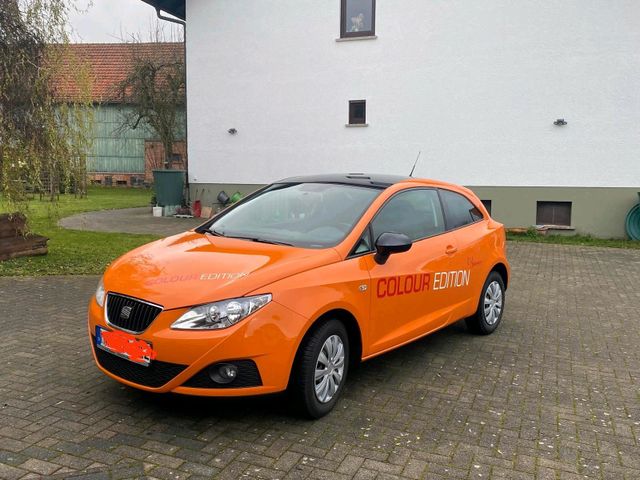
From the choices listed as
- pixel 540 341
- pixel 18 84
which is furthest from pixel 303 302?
pixel 18 84

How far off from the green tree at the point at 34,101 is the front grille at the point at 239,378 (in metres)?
5.70

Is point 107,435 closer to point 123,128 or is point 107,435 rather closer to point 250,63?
point 250,63

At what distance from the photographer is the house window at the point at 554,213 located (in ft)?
45.6

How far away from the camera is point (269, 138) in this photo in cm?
1580

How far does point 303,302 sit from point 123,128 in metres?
28.1

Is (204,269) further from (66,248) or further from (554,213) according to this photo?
(554,213)

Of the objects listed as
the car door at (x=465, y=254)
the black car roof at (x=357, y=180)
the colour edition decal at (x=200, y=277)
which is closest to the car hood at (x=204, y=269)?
the colour edition decal at (x=200, y=277)

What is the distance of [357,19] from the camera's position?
1489 cm

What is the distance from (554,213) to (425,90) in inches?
168

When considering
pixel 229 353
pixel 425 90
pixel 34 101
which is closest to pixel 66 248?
pixel 34 101

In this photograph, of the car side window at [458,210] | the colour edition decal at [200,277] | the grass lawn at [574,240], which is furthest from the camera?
the grass lawn at [574,240]

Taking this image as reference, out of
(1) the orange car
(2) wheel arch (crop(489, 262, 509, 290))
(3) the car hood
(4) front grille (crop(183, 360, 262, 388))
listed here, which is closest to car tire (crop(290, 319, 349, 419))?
(1) the orange car

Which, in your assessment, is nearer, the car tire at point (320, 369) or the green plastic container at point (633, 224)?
the car tire at point (320, 369)

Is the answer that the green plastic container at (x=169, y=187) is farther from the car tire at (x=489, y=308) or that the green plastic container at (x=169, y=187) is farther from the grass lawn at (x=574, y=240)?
the car tire at (x=489, y=308)
